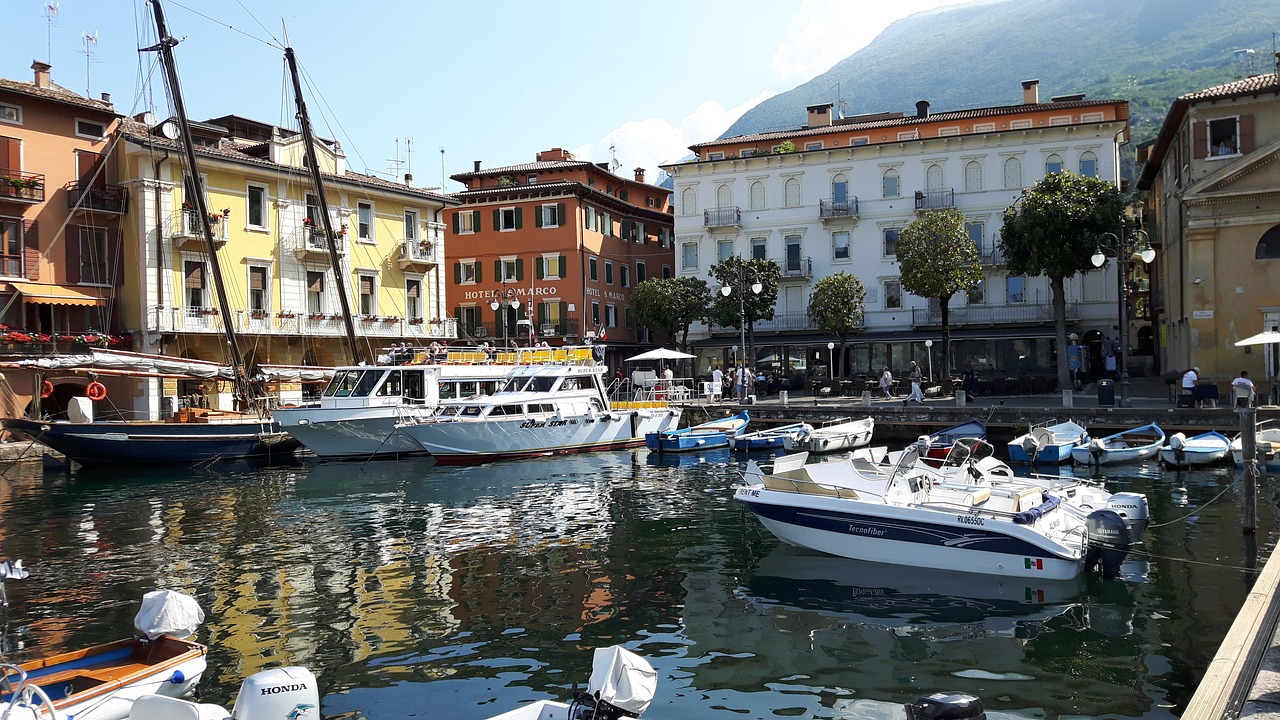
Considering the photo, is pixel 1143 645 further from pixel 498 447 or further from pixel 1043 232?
pixel 1043 232

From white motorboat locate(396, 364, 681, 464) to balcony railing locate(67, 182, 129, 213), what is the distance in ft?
54.8

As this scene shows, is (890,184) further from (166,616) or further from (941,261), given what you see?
(166,616)

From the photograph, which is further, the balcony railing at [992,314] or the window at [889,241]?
the window at [889,241]

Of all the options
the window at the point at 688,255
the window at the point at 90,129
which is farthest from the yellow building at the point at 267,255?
the window at the point at 688,255

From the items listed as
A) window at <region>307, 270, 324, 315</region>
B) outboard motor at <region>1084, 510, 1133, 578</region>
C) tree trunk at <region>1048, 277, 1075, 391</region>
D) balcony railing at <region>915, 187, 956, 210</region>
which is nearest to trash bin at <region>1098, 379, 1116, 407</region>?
tree trunk at <region>1048, 277, 1075, 391</region>

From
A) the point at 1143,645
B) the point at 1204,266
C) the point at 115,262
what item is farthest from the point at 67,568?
the point at 1204,266

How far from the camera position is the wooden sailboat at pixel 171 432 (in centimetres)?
3072

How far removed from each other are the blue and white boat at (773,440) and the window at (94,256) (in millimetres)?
26489

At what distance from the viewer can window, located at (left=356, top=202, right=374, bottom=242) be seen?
155ft

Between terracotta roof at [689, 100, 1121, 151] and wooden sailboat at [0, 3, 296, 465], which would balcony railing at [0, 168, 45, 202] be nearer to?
wooden sailboat at [0, 3, 296, 465]

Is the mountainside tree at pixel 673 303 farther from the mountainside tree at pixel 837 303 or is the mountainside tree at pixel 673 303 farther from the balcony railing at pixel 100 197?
the balcony railing at pixel 100 197

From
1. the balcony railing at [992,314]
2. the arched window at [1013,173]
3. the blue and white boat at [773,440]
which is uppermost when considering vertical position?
the arched window at [1013,173]

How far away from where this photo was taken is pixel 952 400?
3900 cm

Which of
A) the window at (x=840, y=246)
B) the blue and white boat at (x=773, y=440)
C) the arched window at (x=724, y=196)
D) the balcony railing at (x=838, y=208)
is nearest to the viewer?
the blue and white boat at (x=773, y=440)
